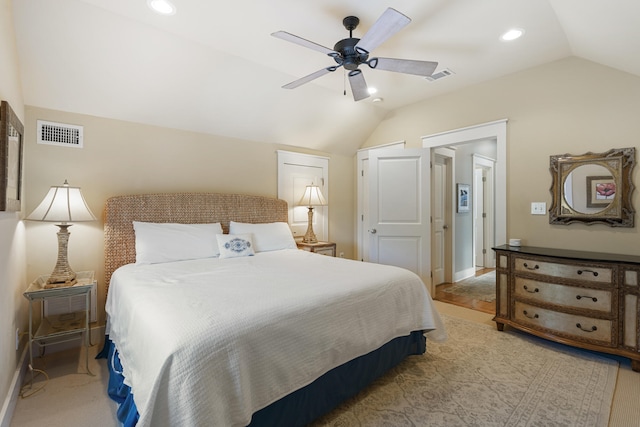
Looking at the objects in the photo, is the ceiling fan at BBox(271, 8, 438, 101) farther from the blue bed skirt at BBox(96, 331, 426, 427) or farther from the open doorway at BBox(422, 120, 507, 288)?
the blue bed skirt at BBox(96, 331, 426, 427)

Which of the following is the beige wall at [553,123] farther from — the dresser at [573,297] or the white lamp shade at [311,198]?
the white lamp shade at [311,198]

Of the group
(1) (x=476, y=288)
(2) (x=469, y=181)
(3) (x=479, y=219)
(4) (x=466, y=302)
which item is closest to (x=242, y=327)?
(4) (x=466, y=302)

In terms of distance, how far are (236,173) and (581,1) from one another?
11.4 feet

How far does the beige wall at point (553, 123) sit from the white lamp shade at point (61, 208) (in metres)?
4.07

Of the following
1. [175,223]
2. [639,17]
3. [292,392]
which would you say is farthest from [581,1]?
[175,223]

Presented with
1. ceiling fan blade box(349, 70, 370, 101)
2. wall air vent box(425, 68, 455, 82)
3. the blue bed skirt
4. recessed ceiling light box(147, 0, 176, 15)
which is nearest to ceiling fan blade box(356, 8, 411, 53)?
ceiling fan blade box(349, 70, 370, 101)

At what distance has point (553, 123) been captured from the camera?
3.02 metres

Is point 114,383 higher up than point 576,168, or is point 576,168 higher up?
point 576,168

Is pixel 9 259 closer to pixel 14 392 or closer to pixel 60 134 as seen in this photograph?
pixel 14 392

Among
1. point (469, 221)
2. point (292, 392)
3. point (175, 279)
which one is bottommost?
point (292, 392)

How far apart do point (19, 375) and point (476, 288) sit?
5137 millimetres

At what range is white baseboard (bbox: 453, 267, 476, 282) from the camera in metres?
4.96

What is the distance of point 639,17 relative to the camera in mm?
1879

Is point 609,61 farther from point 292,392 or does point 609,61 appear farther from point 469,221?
point 292,392
